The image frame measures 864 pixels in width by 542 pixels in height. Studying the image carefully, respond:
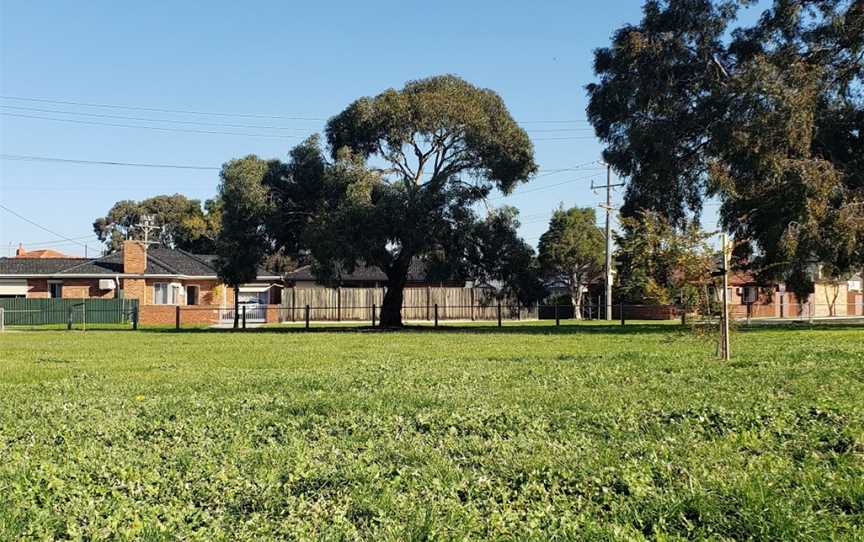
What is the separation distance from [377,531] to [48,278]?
A: 141 feet

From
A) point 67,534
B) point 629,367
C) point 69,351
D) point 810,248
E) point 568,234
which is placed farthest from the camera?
point 568,234

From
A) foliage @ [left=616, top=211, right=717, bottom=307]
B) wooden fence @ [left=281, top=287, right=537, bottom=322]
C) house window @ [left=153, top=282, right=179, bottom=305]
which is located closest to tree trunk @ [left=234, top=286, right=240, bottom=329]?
wooden fence @ [left=281, top=287, right=537, bottom=322]

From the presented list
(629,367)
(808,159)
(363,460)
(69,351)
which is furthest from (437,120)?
(363,460)

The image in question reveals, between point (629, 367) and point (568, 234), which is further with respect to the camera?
point (568, 234)

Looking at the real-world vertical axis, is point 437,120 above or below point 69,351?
above

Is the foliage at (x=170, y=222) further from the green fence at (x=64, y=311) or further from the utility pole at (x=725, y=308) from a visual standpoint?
the utility pole at (x=725, y=308)

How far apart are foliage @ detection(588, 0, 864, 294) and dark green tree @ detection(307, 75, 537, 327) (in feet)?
13.9

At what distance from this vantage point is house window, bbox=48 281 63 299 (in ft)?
138

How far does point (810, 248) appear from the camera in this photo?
2220 cm

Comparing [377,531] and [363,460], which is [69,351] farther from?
[377,531]

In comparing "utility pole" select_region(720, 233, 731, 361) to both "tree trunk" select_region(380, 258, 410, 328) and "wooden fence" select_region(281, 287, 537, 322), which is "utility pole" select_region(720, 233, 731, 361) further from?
"wooden fence" select_region(281, 287, 537, 322)

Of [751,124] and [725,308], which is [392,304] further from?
[725,308]

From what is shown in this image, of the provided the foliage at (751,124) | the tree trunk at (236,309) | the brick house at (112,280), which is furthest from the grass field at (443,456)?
the brick house at (112,280)

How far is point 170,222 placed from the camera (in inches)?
3019
